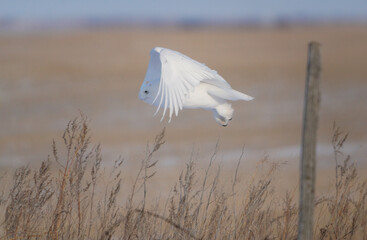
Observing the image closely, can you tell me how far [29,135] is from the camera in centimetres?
1384

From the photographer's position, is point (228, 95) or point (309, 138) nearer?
point (309, 138)

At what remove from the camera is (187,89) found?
4.46 metres

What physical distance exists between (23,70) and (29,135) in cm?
617

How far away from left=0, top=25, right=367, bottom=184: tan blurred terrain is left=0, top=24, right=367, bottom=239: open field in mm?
29

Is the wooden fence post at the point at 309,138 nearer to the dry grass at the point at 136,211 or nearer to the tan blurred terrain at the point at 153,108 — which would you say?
the dry grass at the point at 136,211

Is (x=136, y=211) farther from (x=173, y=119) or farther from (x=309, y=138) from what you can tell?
(x=173, y=119)

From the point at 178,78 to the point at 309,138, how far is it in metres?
1.48

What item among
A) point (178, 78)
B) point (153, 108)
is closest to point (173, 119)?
point (153, 108)

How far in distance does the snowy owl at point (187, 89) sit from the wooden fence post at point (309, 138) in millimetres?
1071

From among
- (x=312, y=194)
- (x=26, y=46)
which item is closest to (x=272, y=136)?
(x=312, y=194)

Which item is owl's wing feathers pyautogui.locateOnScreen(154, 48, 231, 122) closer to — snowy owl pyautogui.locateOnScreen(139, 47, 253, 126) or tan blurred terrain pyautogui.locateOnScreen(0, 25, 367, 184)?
snowy owl pyautogui.locateOnScreen(139, 47, 253, 126)

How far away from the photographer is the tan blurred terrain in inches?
500

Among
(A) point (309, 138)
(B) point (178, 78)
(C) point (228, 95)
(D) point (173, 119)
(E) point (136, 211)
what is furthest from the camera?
(D) point (173, 119)

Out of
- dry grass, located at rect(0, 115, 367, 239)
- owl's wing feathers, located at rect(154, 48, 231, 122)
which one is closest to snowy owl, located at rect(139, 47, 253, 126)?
owl's wing feathers, located at rect(154, 48, 231, 122)
